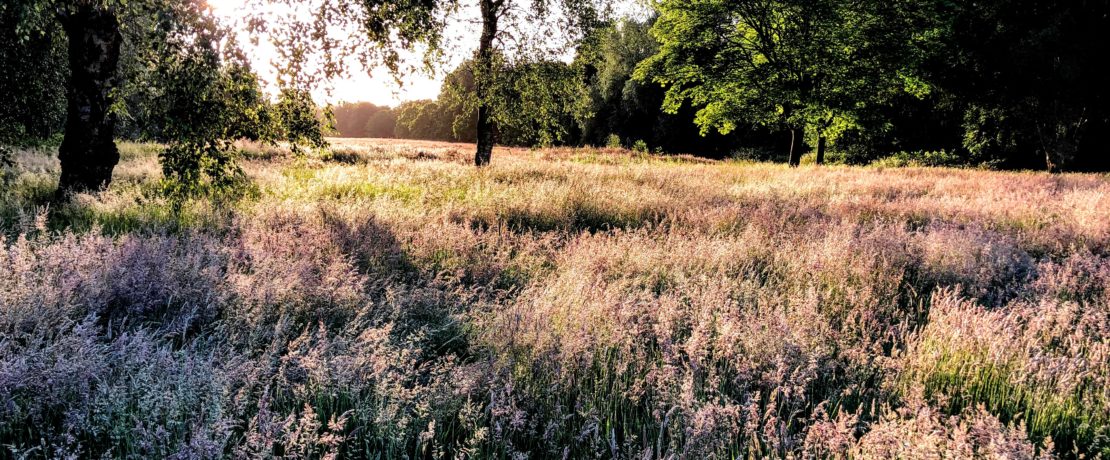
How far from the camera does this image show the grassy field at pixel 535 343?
219cm

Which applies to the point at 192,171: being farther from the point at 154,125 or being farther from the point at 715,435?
the point at 715,435

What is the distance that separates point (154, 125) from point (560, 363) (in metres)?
5.11

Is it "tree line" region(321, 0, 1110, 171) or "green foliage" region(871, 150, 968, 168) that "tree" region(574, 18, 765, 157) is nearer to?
"green foliage" region(871, 150, 968, 168)

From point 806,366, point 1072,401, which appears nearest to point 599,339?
point 806,366

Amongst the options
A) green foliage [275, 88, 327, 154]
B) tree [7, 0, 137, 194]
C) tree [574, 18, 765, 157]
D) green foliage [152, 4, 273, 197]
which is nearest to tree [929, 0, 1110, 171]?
tree [574, 18, 765, 157]

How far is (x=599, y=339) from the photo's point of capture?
9.92 feet

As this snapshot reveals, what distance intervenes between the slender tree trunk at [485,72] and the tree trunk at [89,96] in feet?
34.0

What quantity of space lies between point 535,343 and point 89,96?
320 inches

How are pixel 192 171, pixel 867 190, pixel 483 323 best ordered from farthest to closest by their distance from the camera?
pixel 867 190, pixel 192 171, pixel 483 323

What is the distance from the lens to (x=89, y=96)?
737cm

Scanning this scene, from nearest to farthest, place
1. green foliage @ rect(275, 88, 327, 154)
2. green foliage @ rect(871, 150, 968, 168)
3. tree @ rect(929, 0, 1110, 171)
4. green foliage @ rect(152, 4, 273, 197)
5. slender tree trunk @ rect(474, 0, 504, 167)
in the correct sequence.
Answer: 1. green foliage @ rect(152, 4, 273, 197)
2. green foliage @ rect(275, 88, 327, 154)
3. slender tree trunk @ rect(474, 0, 504, 167)
4. tree @ rect(929, 0, 1110, 171)
5. green foliage @ rect(871, 150, 968, 168)

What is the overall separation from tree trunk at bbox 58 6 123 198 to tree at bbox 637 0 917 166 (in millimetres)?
20124

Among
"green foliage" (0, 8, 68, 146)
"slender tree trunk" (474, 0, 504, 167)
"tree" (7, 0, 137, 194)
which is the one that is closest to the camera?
"tree" (7, 0, 137, 194)

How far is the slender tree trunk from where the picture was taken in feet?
54.8
